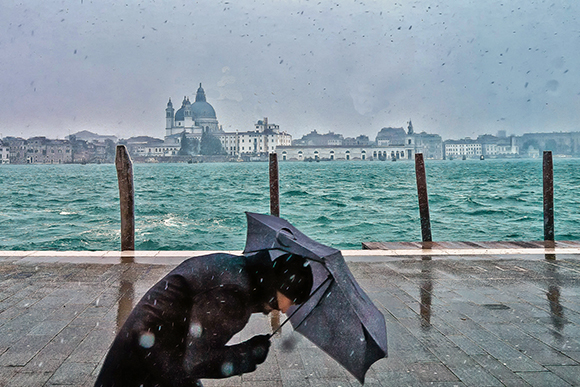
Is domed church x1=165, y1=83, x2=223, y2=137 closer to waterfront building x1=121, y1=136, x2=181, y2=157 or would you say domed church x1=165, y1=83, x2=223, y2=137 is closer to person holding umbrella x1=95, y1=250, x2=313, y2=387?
waterfront building x1=121, y1=136, x2=181, y2=157

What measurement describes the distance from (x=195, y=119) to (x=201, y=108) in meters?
4.95

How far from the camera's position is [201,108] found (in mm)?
167375

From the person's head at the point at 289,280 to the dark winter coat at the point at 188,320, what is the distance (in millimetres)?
35

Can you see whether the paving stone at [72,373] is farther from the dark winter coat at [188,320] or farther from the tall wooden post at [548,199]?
the tall wooden post at [548,199]

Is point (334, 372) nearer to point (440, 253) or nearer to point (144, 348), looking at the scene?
point (144, 348)

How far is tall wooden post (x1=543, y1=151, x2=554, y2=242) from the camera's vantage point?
858cm

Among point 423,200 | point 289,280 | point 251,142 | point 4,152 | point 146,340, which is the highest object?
point 251,142

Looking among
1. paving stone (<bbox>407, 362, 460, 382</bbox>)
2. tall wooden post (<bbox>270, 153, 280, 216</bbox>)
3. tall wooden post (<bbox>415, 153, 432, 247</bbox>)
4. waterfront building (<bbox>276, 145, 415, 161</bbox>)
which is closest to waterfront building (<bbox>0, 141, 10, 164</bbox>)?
waterfront building (<bbox>276, 145, 415, 161</bbox>)

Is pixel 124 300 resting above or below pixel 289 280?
below

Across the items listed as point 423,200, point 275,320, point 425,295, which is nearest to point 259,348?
point 275,320

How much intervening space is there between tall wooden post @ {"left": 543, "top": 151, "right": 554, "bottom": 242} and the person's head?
25.5ft

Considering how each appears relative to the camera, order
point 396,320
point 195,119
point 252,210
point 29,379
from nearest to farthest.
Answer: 1. point 29,379
2. point 396,320
3. point 252,210
4. point 195,119

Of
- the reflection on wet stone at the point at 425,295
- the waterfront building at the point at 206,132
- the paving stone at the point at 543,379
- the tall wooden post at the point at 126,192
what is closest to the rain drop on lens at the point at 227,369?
the paving stone at the point at 543,379

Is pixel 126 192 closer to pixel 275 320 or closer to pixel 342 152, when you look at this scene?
pixel 275 320
